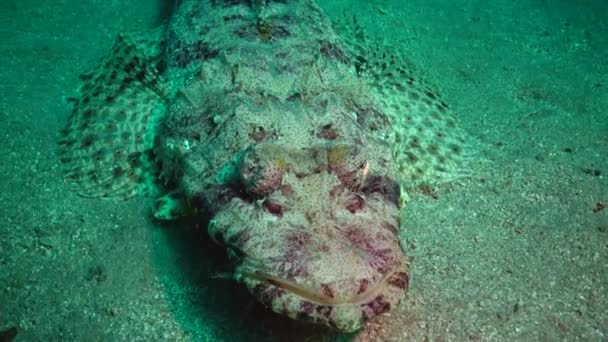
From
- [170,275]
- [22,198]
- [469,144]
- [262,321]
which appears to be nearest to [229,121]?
[170,275]

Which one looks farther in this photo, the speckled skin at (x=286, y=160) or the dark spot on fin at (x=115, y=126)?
the dark spot on fin at (x=115, y=126)

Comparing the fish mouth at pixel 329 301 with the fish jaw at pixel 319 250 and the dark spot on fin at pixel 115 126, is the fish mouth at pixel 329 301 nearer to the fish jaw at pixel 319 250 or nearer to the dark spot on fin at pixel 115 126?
the fish jaw at pixel 319 250

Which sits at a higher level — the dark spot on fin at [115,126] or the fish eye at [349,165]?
the fish eye at [349,165]

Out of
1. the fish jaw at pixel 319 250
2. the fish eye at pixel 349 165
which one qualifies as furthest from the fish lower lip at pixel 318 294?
the fish eye at pixel 349 165

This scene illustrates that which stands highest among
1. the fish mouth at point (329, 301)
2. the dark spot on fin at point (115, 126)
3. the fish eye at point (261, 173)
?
the fish eye at point (261, 173)

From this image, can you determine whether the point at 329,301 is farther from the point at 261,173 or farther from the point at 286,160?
the point at 286,160

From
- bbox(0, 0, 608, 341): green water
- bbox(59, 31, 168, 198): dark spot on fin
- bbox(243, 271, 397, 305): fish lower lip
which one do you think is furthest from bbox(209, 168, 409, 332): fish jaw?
bbox(59, 31, 168, 198): dark spot on fin

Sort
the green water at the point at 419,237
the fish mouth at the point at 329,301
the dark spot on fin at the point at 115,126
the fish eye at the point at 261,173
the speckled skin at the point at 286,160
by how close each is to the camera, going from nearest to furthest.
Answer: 1. the fish mouth at the point at 329,301
2. the speckled skin at the point at 286,160
3. the fish eye at the point at 261,173
4. the green water at the point at 419,237
5. the dark spot on fin at the point at 115,126
